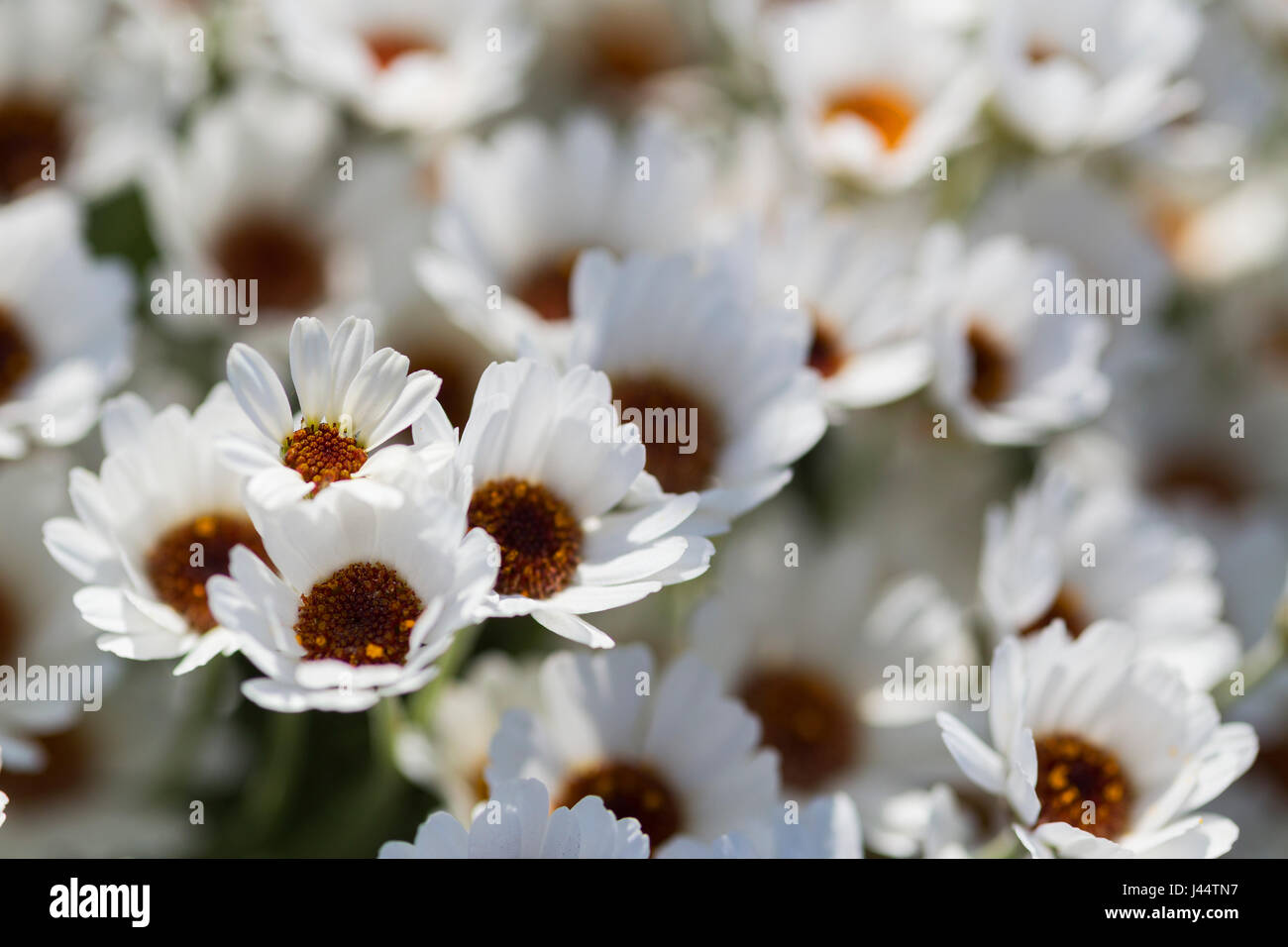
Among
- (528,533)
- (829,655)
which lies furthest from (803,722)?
(528,533)

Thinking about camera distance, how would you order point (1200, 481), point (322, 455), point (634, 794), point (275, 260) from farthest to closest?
point (1200, 481) → point (275, 260) → point (634, 794) → point (322, 455)

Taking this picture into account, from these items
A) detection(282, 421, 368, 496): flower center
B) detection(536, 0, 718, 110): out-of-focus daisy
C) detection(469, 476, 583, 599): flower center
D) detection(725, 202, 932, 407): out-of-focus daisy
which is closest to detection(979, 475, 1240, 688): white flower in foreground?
detection(725, 202, 932, 407): out-of-focus daisy

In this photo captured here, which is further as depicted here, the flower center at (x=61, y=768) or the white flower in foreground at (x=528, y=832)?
the flower center at (x=61, y=768)

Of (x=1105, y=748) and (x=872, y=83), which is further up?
(x=872, y=83)

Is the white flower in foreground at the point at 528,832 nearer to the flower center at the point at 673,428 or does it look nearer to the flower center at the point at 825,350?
the flower center at the point at 673,428

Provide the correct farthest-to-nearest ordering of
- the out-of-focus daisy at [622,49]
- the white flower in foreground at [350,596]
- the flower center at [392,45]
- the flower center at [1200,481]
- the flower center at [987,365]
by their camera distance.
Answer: the out-of-focus daisy at [622,49] < the flower center at [1200,481] < the flower center at [392,45] < the flower center at [987,365] < the white flower in foreground at [350,596]

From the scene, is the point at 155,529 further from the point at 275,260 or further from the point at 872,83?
the point at 872,83

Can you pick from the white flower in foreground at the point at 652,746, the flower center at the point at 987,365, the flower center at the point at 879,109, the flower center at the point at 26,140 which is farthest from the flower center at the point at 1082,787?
the flower center at the point at 26,140

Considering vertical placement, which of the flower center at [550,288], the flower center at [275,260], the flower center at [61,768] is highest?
the flower center at [275,260]
